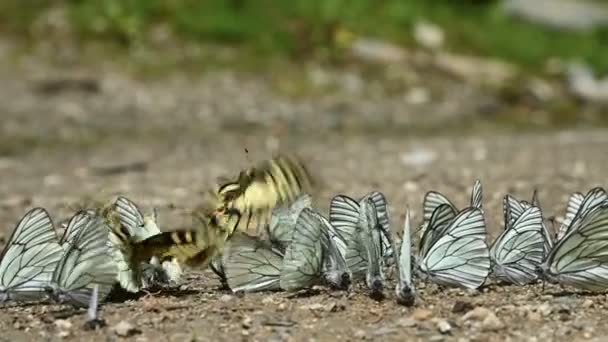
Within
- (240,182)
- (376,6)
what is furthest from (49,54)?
(240,182)

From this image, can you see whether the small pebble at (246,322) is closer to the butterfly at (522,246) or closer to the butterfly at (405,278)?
the butterfly at (405,278)

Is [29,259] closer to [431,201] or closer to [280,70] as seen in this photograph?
[431,201]

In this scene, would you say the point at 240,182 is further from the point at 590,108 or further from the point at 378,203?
the point at 590,108

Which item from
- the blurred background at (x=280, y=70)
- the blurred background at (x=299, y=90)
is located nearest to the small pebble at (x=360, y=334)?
the blurred background at (x=299, y=90)

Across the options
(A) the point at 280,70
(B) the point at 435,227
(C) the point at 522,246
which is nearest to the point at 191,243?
(B) the point at 435,227

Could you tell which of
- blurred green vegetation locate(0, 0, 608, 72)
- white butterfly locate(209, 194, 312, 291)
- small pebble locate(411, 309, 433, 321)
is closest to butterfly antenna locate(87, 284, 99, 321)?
white butterfly locate(209, 194, 312, 291)

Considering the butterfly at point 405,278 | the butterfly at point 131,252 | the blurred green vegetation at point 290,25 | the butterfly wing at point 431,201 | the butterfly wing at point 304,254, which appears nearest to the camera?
the butterfly at point 405,278
